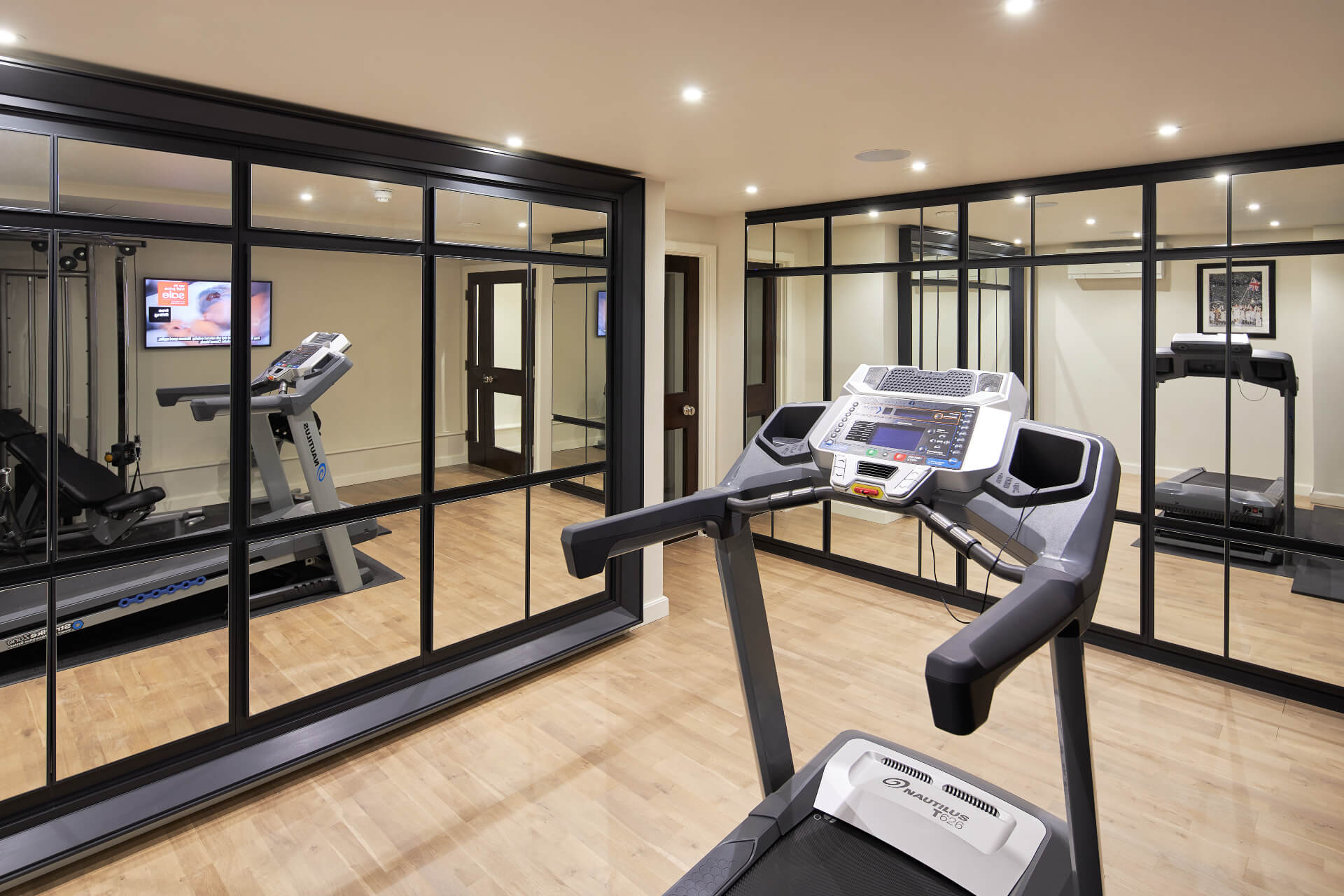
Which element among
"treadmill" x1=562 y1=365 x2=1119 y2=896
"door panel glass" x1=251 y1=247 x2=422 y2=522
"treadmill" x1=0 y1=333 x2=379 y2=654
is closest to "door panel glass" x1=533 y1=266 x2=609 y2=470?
"door panel glass" x1=251 y1=247 x2=422 y2=522

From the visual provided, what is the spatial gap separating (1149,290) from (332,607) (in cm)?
399

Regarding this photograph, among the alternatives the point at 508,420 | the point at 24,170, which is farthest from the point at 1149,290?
the point at 24,170

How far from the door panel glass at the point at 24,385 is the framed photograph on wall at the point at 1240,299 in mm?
4530

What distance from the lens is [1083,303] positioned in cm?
393

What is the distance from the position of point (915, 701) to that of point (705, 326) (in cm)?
312

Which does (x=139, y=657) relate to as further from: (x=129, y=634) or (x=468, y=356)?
(x=468, y=356)

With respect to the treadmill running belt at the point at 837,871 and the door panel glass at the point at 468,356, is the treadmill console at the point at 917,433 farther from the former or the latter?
the door panel glass at the point at 468,356

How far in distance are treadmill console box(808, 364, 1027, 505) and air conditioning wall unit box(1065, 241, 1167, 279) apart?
2.37 metres

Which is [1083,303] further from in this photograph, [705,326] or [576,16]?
[576,16]

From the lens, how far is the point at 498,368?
352 cm

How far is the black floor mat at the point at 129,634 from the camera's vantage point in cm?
234

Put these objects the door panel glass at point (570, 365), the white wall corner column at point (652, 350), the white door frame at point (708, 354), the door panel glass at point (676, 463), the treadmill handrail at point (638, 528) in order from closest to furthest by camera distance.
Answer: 1. the treadmill handrail at point (638, 528)
2. the door panel glass at point (570, 365)
3. the white wall corner column at point (652, 350)
4. the white door frame at point (708, 354)
5. the door panel glass at point (676, 463)

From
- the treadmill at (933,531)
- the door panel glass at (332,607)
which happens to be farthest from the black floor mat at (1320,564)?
the door panel glass at (332,607)

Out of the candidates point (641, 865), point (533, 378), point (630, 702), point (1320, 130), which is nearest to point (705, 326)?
point (533, 378)
